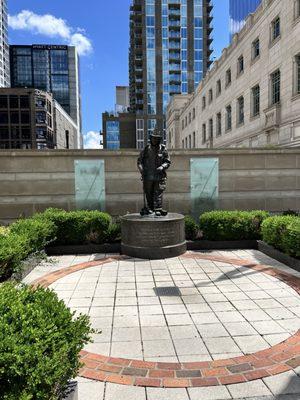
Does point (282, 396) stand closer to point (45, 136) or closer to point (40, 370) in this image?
point (40, 370)

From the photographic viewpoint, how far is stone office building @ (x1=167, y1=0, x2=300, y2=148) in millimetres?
22531

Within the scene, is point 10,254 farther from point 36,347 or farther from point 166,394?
point 36,347

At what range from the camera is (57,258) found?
33.5 feet

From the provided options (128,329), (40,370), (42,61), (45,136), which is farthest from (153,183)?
(42,61)

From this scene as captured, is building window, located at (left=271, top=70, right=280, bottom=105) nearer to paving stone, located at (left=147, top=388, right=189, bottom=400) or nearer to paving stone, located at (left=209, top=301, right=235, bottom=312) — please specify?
paving stone, located at (left=209, top=301, right=235, bottom=312)

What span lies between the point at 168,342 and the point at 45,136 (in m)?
109

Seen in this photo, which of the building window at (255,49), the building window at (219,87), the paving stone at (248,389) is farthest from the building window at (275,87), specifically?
the paving stone at (248,389)

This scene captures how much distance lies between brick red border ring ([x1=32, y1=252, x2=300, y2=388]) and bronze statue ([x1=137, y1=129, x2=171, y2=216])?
21.9 feet

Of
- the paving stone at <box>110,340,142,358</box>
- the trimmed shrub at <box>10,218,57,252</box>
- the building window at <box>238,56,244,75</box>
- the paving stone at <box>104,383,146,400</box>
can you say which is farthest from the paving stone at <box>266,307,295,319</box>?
the building window at <box>238,56,244,75</box>

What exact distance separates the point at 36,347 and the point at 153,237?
740 centimetres

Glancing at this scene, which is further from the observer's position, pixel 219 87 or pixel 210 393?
pixel 219 87

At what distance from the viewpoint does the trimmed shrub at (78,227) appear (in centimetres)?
1091

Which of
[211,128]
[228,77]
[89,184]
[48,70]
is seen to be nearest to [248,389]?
[89,184]

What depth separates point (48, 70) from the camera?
6521 inches
